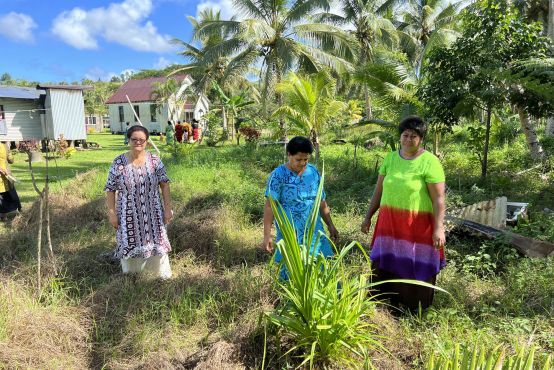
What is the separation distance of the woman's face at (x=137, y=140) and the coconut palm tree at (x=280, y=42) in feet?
44.0

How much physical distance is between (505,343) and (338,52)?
16.4 meters

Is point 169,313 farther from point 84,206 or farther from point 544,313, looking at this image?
point 84,206

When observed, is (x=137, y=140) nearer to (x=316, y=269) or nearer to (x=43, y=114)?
(x=316, y=269)

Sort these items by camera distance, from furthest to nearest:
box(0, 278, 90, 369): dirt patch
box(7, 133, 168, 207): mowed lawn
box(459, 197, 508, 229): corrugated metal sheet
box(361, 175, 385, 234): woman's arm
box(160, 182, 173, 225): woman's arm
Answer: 1. box(7, 133, 168, 207): mowed lawn
2. box(459, 197, 508, 229): corrugated metal sheet
3. box(160, 182, 173, 225): woman's arm
4. box(361, 175, 385, 234): woman's arm
5. box(0, 278, 90, 369): dirt patch

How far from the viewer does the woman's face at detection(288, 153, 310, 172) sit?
2.82 meters

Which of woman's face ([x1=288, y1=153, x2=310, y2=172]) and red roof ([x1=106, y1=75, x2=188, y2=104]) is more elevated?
red roof ([x1=106, y1=75, x2=188, y2=104])

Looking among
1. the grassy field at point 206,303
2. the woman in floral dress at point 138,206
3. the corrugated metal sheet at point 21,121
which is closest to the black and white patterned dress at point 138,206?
the woman in floral dress at point 138,206

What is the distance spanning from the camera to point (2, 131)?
17.6 meters

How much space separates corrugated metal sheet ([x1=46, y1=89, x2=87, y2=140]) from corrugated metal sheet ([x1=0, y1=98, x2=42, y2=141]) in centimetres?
101

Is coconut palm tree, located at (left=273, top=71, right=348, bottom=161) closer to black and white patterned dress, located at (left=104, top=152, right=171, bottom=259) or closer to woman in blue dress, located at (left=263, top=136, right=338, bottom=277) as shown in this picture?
black and white patterned dress, located at (left=104, top=152, right=171, bottom=259)

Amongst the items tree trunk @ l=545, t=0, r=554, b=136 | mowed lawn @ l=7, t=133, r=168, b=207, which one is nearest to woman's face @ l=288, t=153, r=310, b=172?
mowed lawn @ l=7, t=133, r=168, b=207

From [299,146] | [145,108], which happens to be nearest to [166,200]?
[299,146]

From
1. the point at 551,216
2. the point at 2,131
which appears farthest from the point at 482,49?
the point at 2,131

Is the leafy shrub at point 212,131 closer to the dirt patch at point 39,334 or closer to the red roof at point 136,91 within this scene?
the red roof at point 136,91
